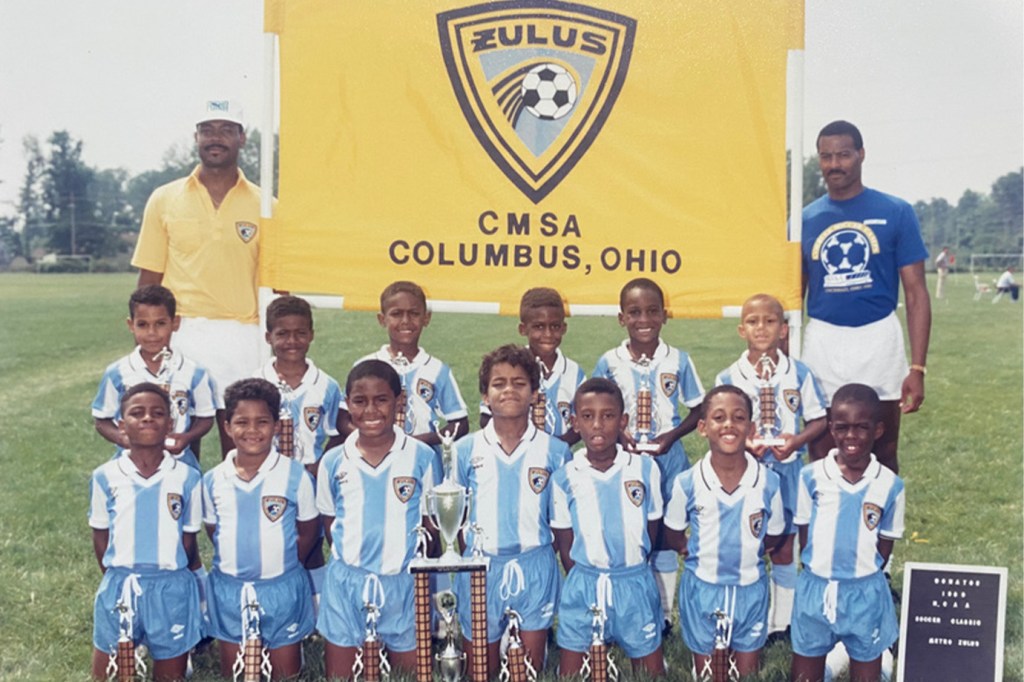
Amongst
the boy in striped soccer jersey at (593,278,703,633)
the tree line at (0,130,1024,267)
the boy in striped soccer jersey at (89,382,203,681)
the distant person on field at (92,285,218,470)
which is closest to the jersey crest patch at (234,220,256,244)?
the distant person on field at (92,285,218,470)

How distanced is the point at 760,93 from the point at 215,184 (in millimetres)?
2494

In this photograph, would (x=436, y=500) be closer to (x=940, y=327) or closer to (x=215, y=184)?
(x=215, y=184)

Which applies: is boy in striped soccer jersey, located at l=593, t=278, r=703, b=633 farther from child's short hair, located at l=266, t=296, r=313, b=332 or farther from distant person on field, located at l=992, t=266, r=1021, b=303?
distant person on field, located at l=992, t=266, r=1021, b=303

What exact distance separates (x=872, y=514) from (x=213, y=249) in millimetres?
3014

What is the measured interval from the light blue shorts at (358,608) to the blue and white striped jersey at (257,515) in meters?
0.21

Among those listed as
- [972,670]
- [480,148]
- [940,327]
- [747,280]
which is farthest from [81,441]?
[940,327]

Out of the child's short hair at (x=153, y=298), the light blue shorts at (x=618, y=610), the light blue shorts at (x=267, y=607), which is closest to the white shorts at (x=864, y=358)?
the light blue shorts at (x=618, y=610)

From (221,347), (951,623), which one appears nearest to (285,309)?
(221,347)

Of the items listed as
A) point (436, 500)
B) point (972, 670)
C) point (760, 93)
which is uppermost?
point (760, 93)

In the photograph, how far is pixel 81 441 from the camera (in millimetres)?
8648

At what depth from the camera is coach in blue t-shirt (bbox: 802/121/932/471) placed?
4.45m

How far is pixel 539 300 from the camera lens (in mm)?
4453

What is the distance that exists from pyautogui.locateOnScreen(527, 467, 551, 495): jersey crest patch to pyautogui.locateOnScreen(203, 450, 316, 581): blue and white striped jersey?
0.85 meters

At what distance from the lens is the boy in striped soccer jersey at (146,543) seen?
12.6ft
